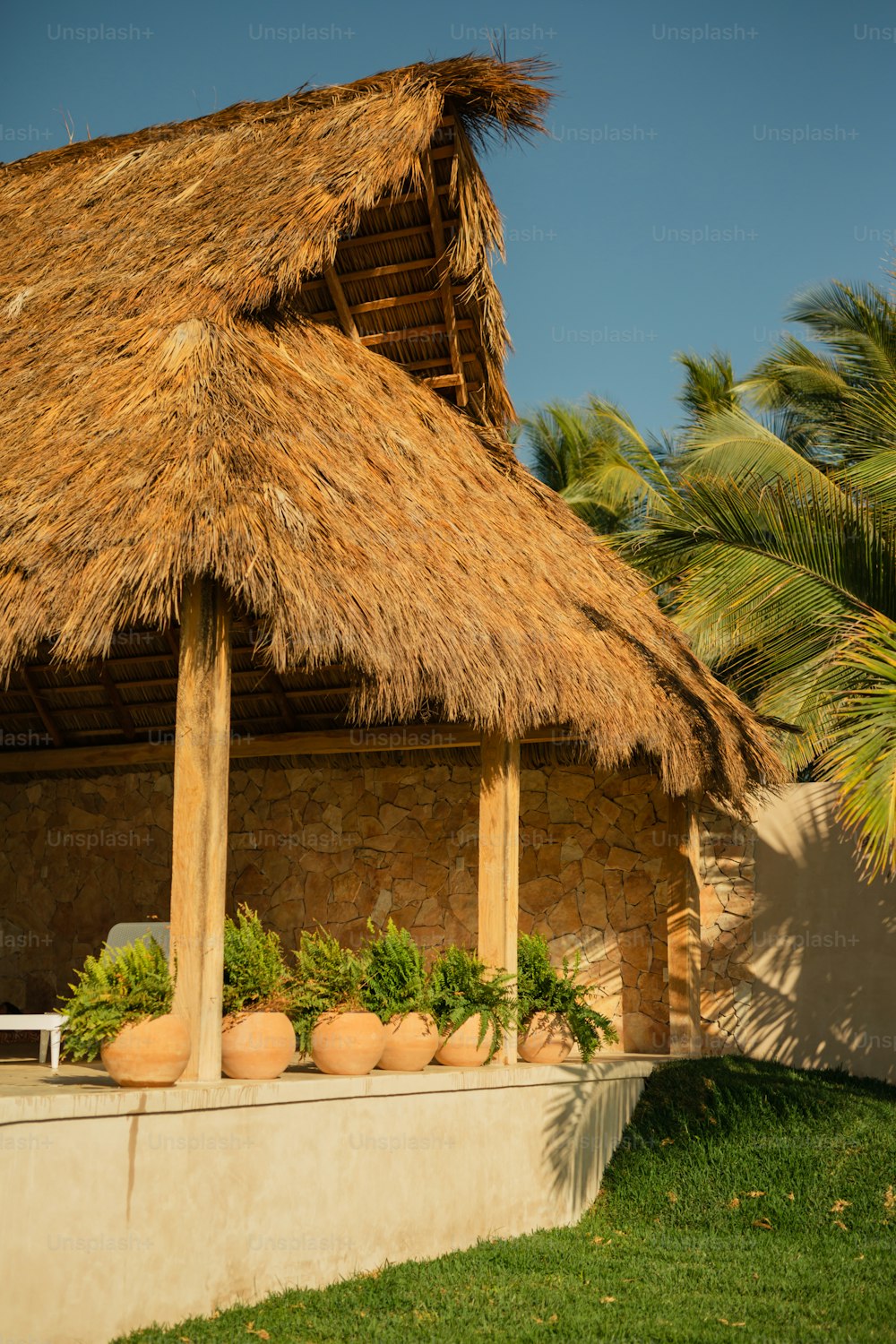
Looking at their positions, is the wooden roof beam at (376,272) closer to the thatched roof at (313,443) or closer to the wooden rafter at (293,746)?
the thatched roof at (313,443)

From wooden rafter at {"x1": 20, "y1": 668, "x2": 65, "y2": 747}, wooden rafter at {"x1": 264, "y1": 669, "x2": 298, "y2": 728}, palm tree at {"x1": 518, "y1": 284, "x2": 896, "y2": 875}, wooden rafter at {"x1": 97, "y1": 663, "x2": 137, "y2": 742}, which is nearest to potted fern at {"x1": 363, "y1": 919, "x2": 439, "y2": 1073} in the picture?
palm tree at {"x1": 518, "y1": 284, "x2": 896, "y2": 875}

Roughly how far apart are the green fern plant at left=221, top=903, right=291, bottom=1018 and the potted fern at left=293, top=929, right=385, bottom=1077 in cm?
27

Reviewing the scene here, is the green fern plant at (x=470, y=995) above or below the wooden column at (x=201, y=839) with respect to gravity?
below

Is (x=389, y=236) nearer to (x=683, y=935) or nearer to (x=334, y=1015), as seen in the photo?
(x=334, y=1015)

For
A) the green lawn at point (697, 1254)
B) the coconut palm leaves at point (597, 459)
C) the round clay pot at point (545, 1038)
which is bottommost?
the green lawn at point (697, 1254)

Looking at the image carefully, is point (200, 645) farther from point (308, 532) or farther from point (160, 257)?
point (160, 257)

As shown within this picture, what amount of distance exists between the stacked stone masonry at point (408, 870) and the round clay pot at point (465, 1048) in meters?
2.51

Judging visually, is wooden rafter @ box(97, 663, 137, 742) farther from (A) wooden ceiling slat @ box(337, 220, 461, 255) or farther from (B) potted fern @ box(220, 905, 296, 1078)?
(B) potted fern @ box(220, 905, 296, 1078)

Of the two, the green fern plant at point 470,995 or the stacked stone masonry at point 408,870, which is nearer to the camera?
the green fern plant at point 470,995

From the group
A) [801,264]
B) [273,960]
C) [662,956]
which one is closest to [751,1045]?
[662,956]

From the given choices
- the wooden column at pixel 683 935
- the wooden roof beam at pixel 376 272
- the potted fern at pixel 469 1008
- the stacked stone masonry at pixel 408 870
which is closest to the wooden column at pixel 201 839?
the potted fern at pixel 469 1008

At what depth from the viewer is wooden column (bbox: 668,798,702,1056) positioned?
991cm

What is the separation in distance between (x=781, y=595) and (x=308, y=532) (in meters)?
3.12

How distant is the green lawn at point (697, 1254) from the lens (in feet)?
18.7
